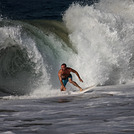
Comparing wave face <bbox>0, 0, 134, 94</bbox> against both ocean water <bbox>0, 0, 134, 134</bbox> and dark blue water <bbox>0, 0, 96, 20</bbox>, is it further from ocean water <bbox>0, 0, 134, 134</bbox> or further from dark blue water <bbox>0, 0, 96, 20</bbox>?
dark blue water <bbox>0, 0, 96, 20</bbox>

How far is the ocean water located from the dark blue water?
10.7 m

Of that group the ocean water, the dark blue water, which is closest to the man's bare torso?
the ocean water

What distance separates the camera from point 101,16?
1725 centimetres

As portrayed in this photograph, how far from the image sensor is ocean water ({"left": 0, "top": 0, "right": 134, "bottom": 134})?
8.12 metres

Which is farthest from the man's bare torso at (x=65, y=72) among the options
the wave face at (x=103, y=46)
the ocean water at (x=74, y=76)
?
the wave face at (x=103, y=46)

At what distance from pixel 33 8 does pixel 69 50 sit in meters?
18.6

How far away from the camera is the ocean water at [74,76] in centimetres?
812

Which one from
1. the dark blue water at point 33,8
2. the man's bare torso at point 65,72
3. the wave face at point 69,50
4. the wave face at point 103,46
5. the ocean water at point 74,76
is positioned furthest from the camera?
the dark blue water at point 33,8

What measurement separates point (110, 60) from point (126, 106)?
6.37 metres

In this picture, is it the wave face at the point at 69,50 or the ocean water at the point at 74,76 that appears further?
the wave face at the point at 69,50

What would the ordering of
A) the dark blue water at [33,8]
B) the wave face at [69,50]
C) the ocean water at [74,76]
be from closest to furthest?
the ocean water at [74,76]
the wave face at [69,50]
the dark blue water at [33,8]

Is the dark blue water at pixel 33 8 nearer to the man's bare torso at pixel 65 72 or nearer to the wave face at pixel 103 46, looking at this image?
the wave face at pixel 103 46

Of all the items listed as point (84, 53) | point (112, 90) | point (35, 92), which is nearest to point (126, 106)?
point (112, 90)

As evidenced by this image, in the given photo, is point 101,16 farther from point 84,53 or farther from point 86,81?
point 86,81
